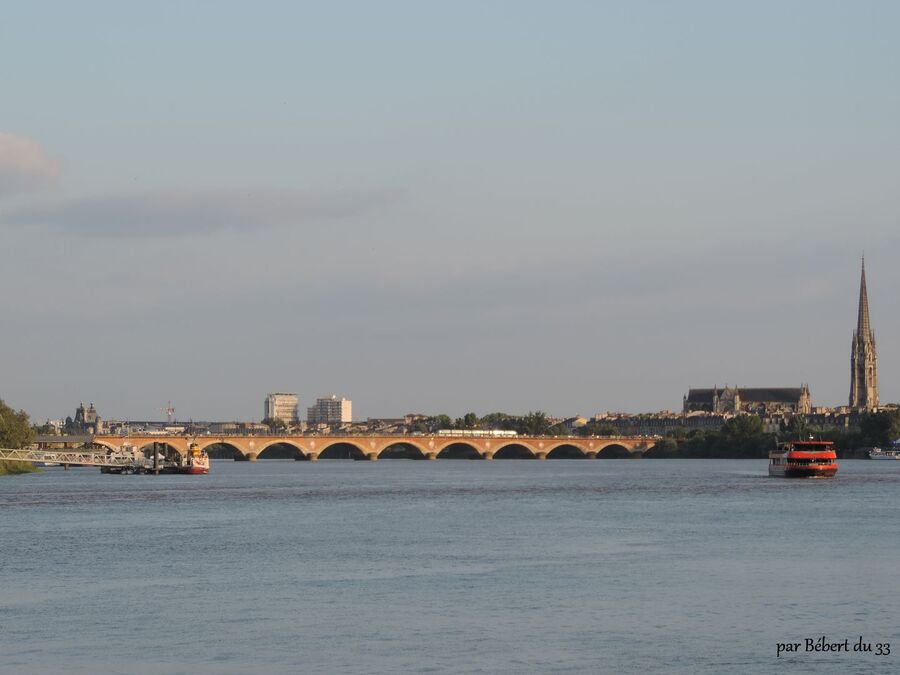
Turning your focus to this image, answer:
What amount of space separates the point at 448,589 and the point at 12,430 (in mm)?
134605

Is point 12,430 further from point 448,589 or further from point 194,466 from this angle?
point 448,589

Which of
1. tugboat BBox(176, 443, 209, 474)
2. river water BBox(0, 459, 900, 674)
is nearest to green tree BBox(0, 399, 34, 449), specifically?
tugboat BBox(176, 443, 209, 474)

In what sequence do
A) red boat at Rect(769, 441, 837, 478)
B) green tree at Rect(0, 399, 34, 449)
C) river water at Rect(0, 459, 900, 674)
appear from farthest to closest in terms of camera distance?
1. green tree at Rect(0, 399, 34, 449)
2. red boat at Rect(769, 441, 837, 478)
3. river water at Rect(0, 459, 900, 674)

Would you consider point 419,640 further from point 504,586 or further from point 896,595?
point 896,595

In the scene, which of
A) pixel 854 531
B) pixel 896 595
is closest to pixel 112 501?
pixel 854 531

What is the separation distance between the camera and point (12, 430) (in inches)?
6885

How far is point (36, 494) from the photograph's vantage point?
117125 millimetres

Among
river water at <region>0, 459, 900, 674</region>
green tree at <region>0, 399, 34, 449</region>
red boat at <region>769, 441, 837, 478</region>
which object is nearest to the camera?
river water at <region>0, 459, 900, 674</region>

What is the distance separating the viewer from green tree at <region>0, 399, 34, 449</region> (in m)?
173

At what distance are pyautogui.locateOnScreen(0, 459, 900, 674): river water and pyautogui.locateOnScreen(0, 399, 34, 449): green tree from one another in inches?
3222

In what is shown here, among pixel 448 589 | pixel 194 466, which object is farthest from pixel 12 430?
pixel 448 589

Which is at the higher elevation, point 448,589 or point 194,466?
point 194,466

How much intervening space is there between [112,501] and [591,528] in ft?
142

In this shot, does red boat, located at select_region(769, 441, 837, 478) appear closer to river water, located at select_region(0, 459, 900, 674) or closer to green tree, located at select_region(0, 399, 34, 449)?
river water, located at select_region(0, 459, 900, 674)
